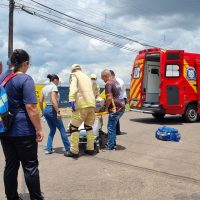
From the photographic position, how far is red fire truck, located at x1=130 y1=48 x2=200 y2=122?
12.9m

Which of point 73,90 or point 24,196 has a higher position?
point 73,90

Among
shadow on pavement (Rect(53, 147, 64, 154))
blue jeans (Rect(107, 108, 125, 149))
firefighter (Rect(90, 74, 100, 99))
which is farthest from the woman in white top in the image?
firefighter (Rect(90, 74, 100, 99))

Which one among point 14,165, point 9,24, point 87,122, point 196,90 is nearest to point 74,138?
point 87,122

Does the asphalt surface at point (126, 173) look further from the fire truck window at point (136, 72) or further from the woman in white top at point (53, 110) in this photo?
the fire truck window at point (136, 72)

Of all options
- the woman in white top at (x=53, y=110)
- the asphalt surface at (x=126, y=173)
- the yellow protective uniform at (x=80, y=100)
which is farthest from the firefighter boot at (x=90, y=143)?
the woman in white top at (x=53, y=110)

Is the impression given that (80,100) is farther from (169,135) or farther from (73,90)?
(169,135)

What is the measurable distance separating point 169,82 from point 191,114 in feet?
5.42

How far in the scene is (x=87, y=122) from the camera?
7223mm

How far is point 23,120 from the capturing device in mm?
4016

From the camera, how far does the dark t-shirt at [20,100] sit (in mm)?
3969

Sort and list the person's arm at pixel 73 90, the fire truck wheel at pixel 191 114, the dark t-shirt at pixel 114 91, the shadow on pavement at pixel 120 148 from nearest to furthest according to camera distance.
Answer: the person's arm at pixel 73 90 < the dark t-shirt at pixel 114 91 < the shadow on pavement at pixel 120 148 < the fire truck wheel at pixel 191 114

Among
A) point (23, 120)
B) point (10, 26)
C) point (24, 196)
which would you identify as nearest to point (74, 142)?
point (24, 196)

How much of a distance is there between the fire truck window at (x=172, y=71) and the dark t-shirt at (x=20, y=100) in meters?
9.57

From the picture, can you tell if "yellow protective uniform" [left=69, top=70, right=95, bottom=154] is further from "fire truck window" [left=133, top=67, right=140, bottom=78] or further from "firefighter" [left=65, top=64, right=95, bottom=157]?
"fire truck window" [left=133, top=67, right=140, bottom=78]
